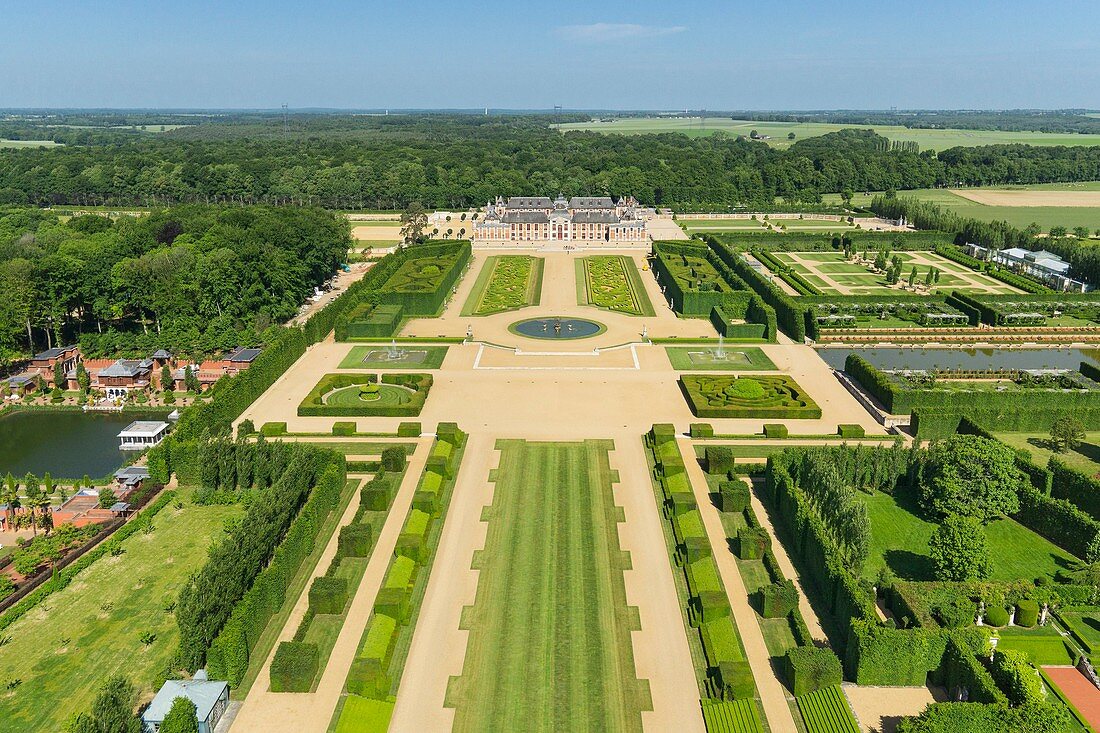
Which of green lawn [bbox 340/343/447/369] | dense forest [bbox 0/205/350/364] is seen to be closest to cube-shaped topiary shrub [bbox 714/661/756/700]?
green lawn [bbox 340/343/447/369]

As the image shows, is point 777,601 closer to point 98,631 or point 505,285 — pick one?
point 98,631

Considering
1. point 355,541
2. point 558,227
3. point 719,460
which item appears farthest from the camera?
point 558,227

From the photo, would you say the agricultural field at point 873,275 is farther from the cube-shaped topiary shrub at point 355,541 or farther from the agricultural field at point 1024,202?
the cube-shaped topiary shrub at point 355,541

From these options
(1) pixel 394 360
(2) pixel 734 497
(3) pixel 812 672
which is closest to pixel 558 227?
(1) pixel 394 360

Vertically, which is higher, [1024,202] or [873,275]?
[1024,202]

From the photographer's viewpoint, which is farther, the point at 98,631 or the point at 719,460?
the point at 719,460

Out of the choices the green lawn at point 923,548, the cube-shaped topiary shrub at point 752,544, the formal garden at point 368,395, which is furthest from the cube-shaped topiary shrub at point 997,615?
the formal garden at point 368,395

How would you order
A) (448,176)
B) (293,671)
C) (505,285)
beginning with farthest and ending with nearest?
(448,176)
(505,285)
(293,671)
